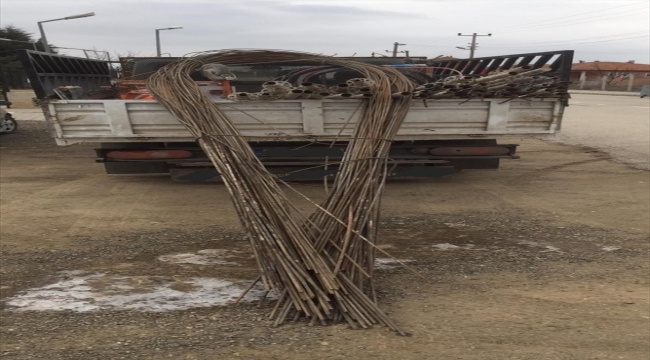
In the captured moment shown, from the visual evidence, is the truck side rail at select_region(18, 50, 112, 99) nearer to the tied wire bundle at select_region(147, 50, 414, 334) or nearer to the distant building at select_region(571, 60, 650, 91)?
the tied wire bundle at select_region(147, 50, 414, 334)

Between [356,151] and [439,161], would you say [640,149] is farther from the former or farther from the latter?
[356,151]

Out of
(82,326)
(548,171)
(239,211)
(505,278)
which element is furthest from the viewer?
(548,171)

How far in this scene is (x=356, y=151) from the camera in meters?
3.88

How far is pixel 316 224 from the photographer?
11.3 feet

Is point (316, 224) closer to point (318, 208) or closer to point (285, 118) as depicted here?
point (318, 208)

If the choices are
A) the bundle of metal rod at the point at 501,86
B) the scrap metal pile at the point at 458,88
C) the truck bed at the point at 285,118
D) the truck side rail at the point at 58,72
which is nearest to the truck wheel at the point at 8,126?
the truck side rail at the point at 58,72

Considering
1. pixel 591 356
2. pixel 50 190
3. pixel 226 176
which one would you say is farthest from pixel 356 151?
pixel 50 190

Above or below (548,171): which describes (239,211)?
above

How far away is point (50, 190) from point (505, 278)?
579 cm

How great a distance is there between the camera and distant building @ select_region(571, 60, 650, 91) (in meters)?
49.3

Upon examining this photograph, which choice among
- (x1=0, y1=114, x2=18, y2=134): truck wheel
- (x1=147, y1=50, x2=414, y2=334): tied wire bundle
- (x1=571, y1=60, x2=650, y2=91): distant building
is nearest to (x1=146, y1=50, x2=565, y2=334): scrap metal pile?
(x1=147, y1=50, x2=414, y2=334): tied wire bundle

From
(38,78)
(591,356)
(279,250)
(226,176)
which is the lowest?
(591,356)

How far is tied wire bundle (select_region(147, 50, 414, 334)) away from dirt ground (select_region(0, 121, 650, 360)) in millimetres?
162

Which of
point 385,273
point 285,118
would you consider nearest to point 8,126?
point 285,118
